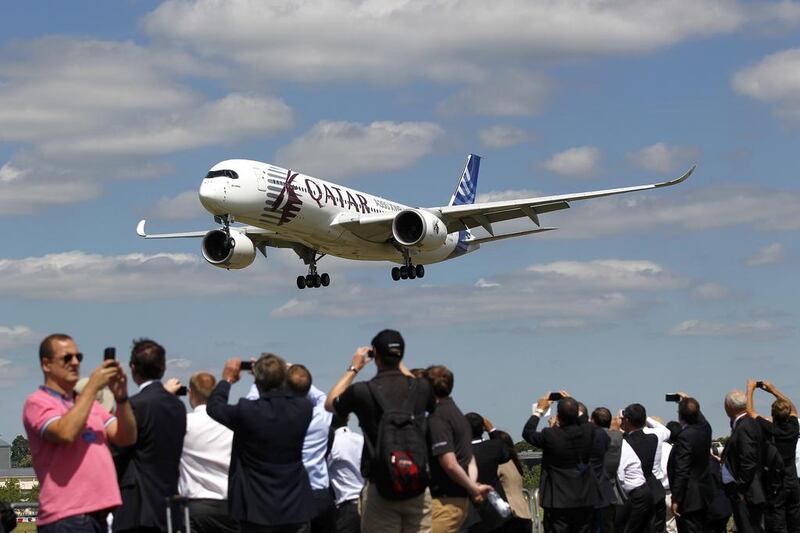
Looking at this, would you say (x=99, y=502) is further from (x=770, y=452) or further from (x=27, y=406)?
(x=770, y=452)

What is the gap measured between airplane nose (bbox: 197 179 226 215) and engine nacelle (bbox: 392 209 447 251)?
704 cm

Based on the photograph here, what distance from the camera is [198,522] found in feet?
33.4

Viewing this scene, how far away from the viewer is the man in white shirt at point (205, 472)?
400 inches

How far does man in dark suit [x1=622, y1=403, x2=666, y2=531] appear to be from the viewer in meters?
15.3

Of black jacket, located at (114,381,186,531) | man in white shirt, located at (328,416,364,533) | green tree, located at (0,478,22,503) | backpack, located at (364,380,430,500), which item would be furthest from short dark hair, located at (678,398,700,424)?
green tree, located at (0,478,22,503)

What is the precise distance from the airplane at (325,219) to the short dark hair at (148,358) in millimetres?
29165

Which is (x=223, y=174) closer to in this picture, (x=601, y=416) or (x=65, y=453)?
(x=601, y=416)

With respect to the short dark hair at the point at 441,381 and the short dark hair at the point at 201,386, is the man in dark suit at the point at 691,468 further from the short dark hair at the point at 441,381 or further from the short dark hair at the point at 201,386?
the short dark hair at the point at 201,386

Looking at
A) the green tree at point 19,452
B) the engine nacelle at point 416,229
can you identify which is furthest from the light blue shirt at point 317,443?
the green tree at point 19,452

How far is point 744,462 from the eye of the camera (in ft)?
47.6

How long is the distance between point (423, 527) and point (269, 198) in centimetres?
2968

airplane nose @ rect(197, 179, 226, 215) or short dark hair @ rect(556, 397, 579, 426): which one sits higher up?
airplane nose @ rect(197, 179, 226, 215)

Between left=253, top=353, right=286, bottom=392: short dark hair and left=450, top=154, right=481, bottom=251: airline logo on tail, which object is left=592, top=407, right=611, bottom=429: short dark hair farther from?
left=450, top=154, right=481, bottom=251: airline logo on tail

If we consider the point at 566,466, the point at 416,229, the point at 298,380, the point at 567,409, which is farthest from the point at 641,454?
the point at 416,229
